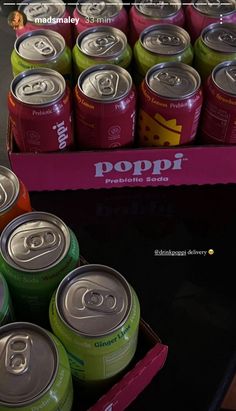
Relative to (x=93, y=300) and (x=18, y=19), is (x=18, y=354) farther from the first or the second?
(x=18, y=19)

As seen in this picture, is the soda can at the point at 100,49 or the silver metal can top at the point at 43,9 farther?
the silver metal can top at the point at 43,9

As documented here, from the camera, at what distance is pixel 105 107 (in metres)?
1.05

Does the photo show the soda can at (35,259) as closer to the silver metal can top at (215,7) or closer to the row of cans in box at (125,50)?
the row of cans in box at (125,50)

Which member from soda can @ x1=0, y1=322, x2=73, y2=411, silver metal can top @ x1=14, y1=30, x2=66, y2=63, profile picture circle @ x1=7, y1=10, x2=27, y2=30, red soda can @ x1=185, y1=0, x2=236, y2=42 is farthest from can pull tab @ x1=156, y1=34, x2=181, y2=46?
soda can @ x1=0, y1=322, x2=73, y2=411

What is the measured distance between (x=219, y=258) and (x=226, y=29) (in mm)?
563

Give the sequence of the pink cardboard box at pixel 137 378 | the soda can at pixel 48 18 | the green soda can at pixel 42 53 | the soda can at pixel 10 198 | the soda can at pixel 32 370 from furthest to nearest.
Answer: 1. the soda can at pixel 48 18
2. the green soda can at pixel 42 53
3. the soda can at pixel 10 198
4. the pink cardboard box at pixel 137 378
5. the soda can at pixel 32 370

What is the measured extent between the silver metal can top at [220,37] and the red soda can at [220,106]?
0.06 meters

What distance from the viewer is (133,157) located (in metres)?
1.14

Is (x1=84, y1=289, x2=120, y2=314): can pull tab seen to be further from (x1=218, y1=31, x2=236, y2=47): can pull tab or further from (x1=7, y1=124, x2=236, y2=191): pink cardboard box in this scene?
(x1=218, y1=31, x2=236, y2=47): can pull tab

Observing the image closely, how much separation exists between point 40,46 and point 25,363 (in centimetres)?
74

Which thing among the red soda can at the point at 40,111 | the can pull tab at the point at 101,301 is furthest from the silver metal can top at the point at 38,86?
the can pull tab at the point at 101,301

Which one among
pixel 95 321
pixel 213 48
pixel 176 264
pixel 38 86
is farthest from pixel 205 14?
pixel 95 321

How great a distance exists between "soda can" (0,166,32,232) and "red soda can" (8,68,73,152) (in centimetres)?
11

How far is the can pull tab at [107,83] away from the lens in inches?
43.0
